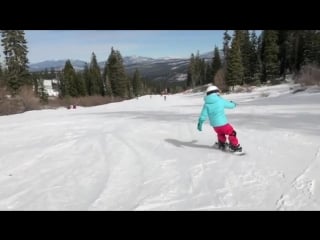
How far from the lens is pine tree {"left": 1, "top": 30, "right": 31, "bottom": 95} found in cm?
4741

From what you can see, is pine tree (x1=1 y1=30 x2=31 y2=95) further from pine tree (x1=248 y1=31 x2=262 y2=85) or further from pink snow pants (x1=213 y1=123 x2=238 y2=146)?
pink snow pants (x1=213 y1=123 x2=238 y2=146)

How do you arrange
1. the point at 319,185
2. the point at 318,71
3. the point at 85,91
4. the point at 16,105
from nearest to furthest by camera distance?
the point at 319,185, the point at 16,105, the point at 318,71, the point at 85,91

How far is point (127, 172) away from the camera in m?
5.70

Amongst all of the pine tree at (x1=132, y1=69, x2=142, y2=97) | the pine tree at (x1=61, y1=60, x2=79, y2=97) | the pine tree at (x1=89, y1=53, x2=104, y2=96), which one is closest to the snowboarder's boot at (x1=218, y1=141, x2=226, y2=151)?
the pine tree at (x1=61, y1=60, x2=79, y2=97)

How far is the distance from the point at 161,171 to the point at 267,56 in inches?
2330

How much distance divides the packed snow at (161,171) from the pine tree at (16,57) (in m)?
41.7

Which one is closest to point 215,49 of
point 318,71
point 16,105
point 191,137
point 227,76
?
point 227,76

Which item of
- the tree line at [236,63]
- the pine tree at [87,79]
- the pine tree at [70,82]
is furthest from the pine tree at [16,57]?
the pine tree at [87,79]

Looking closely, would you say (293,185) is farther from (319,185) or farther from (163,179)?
(163,179)

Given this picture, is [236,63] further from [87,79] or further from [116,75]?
Result: [87,79]

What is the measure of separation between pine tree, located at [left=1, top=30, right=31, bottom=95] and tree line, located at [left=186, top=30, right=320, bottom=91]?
111 feet

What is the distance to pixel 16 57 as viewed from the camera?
1932 inches

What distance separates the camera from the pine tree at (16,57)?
156ft
